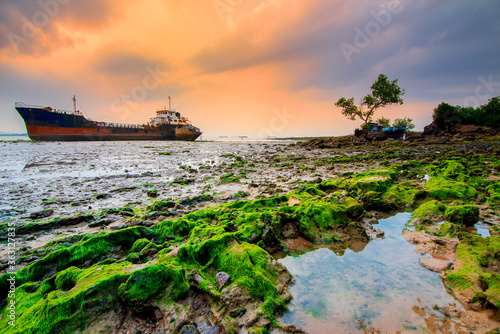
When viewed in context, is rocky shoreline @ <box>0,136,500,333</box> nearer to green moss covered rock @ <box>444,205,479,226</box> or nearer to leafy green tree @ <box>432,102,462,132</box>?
green moss covered rock @ <box>444,205,479,226</box>

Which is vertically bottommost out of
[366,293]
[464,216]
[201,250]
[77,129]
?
[366,293]

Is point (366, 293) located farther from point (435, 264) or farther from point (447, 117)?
point (447, 117)

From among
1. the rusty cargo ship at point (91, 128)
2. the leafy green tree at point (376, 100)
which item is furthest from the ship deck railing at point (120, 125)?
the leafy green tree at point (376, 100)

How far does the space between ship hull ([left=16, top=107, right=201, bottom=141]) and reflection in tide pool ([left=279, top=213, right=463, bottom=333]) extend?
64479 millimetres

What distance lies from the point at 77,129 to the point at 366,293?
218ft

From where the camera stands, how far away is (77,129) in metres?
52.0

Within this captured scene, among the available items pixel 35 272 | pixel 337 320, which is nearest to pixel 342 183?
pixel 337 320

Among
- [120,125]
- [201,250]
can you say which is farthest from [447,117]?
[120,125]

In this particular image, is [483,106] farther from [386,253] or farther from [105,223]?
[105,223]

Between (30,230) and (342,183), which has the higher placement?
(342,183)

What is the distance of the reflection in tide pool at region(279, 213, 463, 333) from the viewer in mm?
2287

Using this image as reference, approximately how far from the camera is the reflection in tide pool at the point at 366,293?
229cm

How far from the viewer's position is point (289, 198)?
620 cm

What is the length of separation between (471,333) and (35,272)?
5.24m
